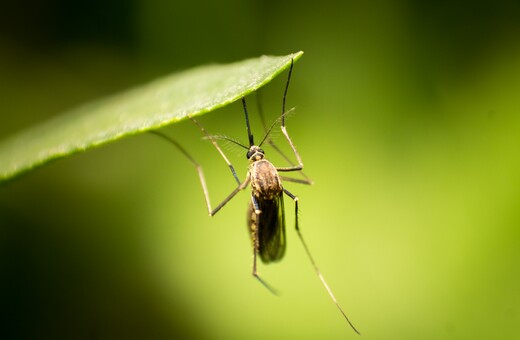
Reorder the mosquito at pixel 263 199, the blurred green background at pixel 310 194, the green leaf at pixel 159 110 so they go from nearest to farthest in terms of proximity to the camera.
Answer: the green leaf at pixel 159 110
the mosquito at pixel 263 199
the blurred green background at pixel 310 194

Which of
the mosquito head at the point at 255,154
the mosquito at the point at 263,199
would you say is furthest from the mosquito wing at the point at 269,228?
the mosquito head at the point at 255,154

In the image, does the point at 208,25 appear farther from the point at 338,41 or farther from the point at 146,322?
the point at 146,322

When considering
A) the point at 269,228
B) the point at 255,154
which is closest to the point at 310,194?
the point at 269,228

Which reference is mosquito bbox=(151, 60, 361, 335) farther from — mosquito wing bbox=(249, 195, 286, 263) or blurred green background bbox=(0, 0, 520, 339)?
blurred green background bbox=(0, 0, 520, 339)

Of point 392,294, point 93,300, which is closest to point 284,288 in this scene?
point 392,294

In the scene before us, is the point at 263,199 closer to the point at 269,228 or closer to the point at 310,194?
the point at 269,228

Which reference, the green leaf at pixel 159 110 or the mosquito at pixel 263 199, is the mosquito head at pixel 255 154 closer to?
the mosquito at pixel 263 199
